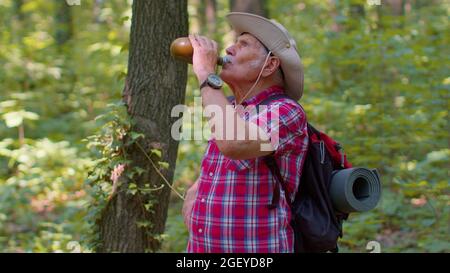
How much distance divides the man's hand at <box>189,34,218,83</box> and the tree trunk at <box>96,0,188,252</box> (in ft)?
3.39

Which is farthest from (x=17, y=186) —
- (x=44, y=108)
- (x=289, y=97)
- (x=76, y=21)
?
(x=76, y=21)

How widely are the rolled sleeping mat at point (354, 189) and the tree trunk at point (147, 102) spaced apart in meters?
1.49

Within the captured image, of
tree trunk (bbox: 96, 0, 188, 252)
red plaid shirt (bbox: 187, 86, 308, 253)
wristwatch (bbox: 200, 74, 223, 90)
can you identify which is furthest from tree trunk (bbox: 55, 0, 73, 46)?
red plaid shirt (bbox: 187, 86, 308, 253)

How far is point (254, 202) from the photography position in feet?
8.31

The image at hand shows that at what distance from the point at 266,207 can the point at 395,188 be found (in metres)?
4.77

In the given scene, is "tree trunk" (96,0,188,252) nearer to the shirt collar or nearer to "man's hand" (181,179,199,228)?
"man's hand" (181,179,199,228)

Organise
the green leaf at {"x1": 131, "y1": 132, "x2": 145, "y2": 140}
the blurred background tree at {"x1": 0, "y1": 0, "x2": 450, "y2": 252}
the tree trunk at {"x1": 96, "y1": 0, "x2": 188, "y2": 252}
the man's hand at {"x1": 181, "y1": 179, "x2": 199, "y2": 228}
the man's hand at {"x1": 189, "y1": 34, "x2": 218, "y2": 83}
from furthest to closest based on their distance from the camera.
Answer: the blurred background tree at {"x1": 0, "y1": 0, "x2": 450, "y2": 252} → the tree trunk at {"x1": 96, "y1": 0, "x2": 188, "y2": 252} → the green leaf at {"x1": 131, "y1": 132, "x2": 145, "y2": 140} → the man's hand at {"x1": 181, "y1": 179, "x2": 199, "y2": 228} → the man's hand at {"x1": 189, "y1": 34, "x2": 218, "y2": 83}

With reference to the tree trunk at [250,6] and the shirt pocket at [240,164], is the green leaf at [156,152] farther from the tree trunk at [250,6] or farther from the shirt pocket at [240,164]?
the tree trunk at [250,6]

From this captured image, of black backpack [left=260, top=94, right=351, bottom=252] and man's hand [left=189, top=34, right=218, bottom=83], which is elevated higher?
man's hand [left=189, top=34, right=218, bottom=83]

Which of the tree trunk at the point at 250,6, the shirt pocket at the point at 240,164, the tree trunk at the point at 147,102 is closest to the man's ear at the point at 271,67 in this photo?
the shirt pocket at the point at 240,164

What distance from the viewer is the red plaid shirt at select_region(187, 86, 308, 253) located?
252 centimetres

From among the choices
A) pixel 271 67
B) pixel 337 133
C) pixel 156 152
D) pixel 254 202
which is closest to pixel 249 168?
pixel 254 202

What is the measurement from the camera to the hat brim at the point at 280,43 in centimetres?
273

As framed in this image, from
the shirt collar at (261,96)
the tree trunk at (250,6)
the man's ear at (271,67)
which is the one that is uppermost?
the tree trunk at (250,6)
